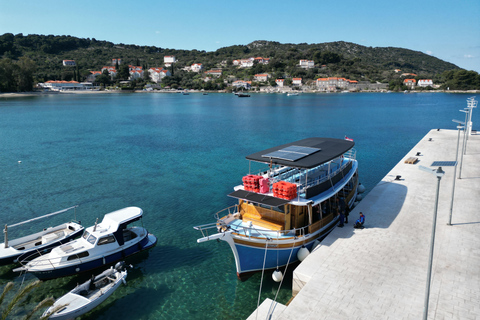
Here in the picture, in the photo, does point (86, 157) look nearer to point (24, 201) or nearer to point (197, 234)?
point (24, 201)

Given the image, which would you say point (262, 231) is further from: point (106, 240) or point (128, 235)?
point (106, 240)

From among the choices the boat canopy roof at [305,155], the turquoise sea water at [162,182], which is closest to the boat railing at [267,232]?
the turquoise sea water at [162,182]

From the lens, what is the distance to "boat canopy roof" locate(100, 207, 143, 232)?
1533 centimetres

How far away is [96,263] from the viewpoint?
14.6 meters

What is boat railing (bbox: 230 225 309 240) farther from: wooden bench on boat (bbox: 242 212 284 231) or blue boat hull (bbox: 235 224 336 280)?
blue boat hull (bbox: 235 224 336 280)

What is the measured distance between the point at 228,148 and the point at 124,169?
14657 millimetres

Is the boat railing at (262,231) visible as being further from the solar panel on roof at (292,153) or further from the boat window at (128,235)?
the boat window at (128,235)

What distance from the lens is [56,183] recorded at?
27328 mm

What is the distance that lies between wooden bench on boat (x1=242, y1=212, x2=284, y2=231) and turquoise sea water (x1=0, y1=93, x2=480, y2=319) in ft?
7.71

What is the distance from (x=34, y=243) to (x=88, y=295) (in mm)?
6190

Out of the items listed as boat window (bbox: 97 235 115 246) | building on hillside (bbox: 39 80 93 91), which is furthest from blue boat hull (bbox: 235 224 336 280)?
building on hillside (bbox: 39 80 93 91)

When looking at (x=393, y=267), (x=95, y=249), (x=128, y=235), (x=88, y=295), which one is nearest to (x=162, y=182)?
(x=128, y=235)

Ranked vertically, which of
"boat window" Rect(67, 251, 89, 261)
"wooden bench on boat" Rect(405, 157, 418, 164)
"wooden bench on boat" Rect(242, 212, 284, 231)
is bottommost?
"boat window" Rect(67, 251, 89, 261)

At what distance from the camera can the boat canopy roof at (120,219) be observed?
1533 cm
